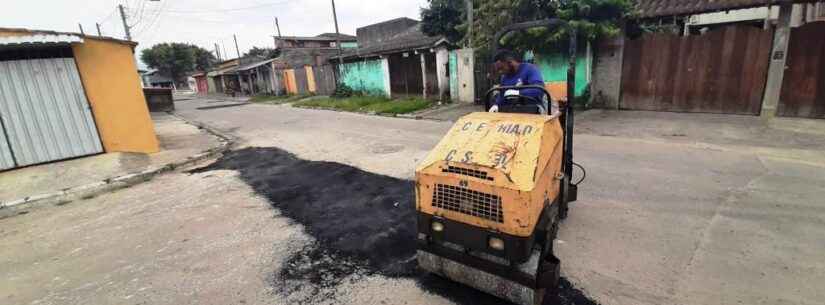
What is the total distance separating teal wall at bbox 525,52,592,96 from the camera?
10383 millimetres

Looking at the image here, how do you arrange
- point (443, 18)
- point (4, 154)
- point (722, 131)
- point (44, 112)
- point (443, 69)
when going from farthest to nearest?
point (443, 18)
point (443, 69)
point (722, 131)
point (44, 112)
point (4, 154)

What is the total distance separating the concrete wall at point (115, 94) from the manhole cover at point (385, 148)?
4960mm

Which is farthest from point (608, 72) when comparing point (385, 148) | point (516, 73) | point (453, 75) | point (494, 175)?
point (494, 175)

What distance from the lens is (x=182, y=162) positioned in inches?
284

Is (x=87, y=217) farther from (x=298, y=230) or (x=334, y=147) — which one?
(x=334, y=147)

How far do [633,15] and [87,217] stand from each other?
1176 centimetres

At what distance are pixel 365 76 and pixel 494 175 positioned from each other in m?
18.3

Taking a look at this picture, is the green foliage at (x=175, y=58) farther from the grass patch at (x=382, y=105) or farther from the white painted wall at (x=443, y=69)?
the white painted wall at (x=443, y=69)

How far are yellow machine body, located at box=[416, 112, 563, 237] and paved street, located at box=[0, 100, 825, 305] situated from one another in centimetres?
75

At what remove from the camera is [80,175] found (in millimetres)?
6324

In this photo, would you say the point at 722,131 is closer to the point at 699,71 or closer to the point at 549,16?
the point at 699,71

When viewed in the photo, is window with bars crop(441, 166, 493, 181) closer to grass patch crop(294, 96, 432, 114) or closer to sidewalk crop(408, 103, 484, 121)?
sidewalk crop(408, 103, 484, 121)

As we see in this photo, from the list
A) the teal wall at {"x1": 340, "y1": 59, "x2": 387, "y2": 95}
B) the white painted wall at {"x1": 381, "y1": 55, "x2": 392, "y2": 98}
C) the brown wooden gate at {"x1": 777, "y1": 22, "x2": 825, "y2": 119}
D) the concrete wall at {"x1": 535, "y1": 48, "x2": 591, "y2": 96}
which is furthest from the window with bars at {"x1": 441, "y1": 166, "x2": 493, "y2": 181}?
the teal wall at {"x1": 340, "y1": 59, "x2": 387, "y2": 95}

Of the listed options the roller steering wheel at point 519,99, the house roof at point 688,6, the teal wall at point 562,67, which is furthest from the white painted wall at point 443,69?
the roller steering wheel at point 519,99
